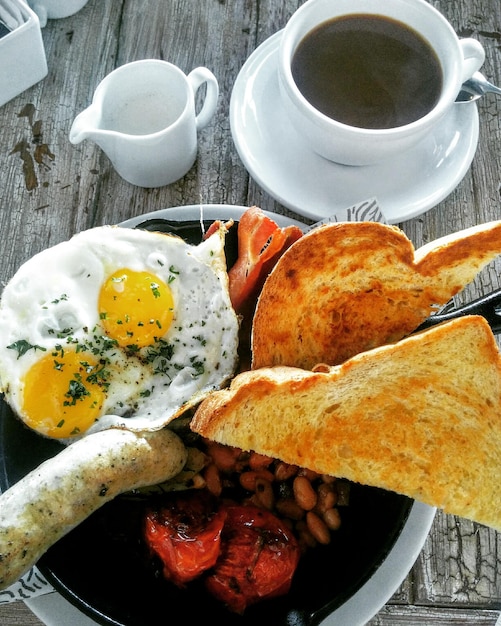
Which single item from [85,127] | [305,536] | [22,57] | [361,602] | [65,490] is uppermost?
[22,57]

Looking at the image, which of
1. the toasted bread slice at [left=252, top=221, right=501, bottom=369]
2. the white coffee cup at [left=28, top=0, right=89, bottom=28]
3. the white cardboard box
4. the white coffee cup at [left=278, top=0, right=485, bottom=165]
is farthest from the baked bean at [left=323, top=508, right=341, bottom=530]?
the white coffee cup at [left=28, top=0, right=89, bottom=28]

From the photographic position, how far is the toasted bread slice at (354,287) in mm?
1679

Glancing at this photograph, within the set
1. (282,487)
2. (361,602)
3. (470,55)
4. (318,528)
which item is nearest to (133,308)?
(282,487)

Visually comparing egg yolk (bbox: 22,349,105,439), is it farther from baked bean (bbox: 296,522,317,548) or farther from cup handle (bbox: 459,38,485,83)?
cup handle (bbox: 459,38,485,83)

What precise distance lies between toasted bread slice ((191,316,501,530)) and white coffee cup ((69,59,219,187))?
33.2 inches

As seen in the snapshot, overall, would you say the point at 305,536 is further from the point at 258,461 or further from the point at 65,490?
the point at 65,490

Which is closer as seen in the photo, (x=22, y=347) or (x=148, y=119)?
(x=22, y=347)

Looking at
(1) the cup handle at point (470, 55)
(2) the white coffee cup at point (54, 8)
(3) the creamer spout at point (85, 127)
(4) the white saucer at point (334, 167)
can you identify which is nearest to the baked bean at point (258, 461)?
(4) the white saucer at point (334, 167)

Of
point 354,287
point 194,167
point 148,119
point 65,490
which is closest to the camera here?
point 65,490

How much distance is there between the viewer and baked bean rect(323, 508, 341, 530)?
71.4 inches

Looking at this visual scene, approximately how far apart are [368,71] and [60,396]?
127 centimetres

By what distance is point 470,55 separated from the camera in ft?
6.77

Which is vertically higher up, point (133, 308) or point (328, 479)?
point (133, 308)

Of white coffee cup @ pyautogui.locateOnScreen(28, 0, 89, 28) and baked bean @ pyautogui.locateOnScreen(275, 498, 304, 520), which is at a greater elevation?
white coffee cup @ pyautogui.locateOnScreen(28, 0, 89, 28)
